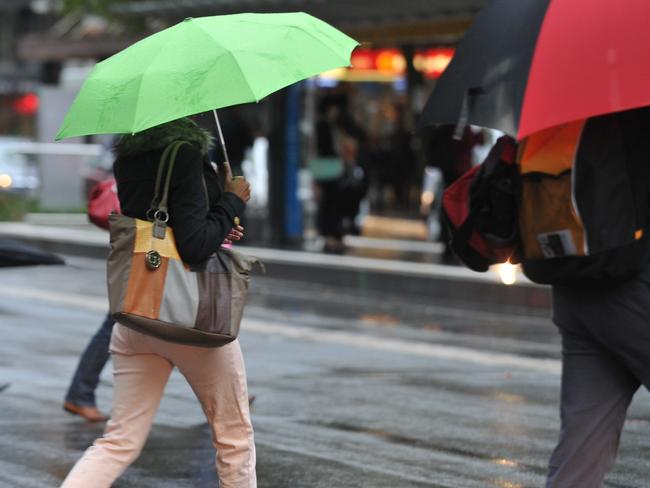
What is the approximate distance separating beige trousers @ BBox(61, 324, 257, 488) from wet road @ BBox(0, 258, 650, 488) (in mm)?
1294

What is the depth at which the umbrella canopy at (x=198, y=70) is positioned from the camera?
15.5 feet

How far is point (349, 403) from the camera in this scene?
8.25m

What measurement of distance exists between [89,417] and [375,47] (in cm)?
1574

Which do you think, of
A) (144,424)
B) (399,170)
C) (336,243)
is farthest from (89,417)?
(399,170)

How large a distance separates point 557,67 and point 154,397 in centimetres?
182

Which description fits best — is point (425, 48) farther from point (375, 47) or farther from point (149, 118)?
point (149, 118)

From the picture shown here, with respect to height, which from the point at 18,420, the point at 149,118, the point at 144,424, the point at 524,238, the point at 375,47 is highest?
the point at 375,47

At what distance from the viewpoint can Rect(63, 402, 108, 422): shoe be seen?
7.61 meters

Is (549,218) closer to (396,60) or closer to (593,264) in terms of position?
(593,264)

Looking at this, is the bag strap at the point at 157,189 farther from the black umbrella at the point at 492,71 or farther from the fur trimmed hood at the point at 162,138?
the black umbrella at the point at 492,71

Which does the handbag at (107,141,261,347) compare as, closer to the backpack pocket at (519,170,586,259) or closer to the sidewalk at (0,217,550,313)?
the backpack pocket at (519,170,586,259)

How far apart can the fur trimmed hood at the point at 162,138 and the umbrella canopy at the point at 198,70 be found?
0.11m

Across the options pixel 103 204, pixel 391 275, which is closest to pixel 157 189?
pixel 103 204

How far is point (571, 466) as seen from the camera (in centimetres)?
426
